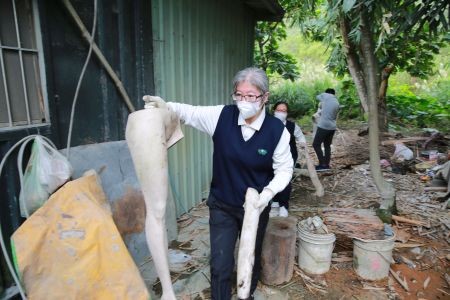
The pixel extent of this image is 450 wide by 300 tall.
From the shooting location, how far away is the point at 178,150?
4.13 metres

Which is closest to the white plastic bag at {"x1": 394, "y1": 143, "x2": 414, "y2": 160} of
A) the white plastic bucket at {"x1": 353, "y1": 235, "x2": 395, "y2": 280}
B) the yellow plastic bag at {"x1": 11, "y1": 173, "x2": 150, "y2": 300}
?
the white plastic bucket at {"x1": 353, "y1": 235, "x2": 395, "y2": 280}

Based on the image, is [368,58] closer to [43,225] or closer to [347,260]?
[347,260]

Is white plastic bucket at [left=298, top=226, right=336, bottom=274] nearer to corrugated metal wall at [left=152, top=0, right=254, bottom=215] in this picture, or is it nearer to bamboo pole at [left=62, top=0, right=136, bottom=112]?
corrugated metal wall at [left=152, top=0, right=254, bottom=215]

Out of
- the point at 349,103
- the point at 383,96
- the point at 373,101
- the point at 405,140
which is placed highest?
the point at 373,101

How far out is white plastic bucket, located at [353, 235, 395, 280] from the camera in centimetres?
313

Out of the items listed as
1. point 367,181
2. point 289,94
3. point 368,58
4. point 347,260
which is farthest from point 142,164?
point 289,94

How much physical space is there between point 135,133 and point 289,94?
14.2 meters

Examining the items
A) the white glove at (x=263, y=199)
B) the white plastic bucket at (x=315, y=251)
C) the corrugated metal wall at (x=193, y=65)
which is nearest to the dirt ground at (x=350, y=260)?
the white plastic bucket at (x=315, y=251)

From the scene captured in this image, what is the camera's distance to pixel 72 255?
1.73 metres

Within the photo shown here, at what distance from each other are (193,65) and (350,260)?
3016 mm

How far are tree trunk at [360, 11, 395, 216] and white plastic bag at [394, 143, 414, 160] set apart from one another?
400cm

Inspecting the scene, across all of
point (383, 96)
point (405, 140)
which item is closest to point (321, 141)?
point (405, 140)

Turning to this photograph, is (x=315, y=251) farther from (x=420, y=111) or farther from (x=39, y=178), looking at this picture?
(x=420, y=111)

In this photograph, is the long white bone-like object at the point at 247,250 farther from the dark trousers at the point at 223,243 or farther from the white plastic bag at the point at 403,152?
the white plastic bag at the point at 403,152
